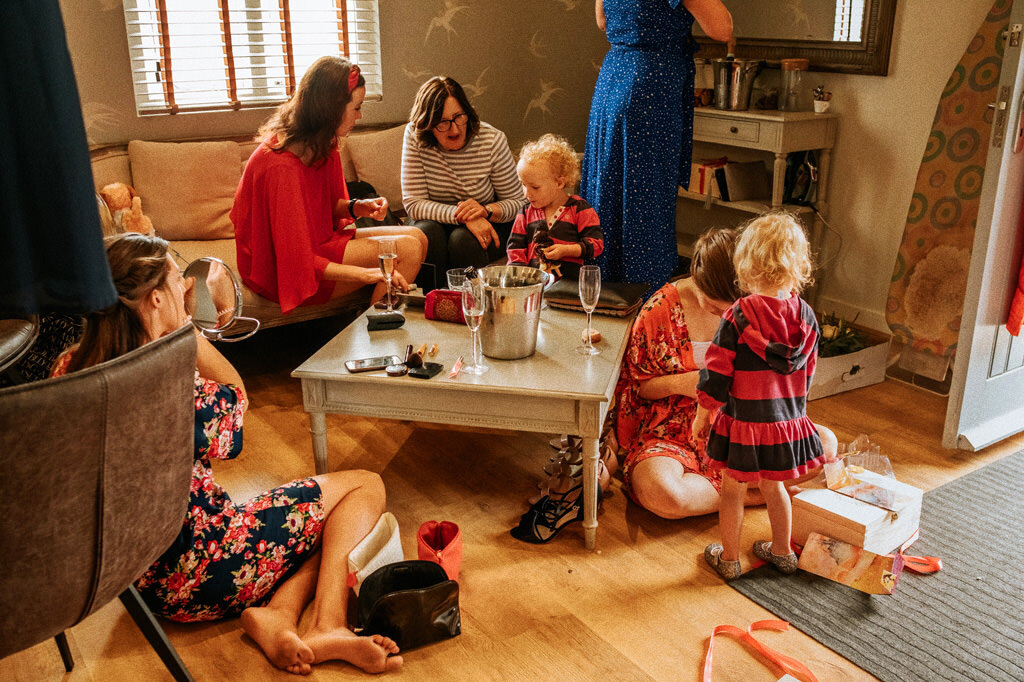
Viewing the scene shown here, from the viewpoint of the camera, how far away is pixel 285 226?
9.76 ft

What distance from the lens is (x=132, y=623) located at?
203 centimetres

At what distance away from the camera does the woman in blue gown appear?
3037 mm

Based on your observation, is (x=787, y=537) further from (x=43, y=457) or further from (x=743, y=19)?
(x=743, y=19)

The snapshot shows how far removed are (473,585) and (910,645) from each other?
3.16ft

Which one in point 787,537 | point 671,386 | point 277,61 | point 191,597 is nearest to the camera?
point 191,597

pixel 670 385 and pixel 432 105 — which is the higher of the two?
pixel 432 105

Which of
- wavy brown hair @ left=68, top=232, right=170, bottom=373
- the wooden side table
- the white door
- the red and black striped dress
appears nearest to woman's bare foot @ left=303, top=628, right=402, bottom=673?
wavy brown hair @ left=68, top=232, right=170, bottom=373

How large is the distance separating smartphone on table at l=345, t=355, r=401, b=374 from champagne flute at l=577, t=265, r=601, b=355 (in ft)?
1.60

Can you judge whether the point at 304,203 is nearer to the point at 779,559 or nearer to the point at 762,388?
the point at 762,388

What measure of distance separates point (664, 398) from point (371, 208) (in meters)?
1.28

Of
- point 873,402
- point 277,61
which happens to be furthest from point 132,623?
point 277,61

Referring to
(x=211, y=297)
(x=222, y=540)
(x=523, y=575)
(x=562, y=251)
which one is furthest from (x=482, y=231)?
(x=222, y=540)

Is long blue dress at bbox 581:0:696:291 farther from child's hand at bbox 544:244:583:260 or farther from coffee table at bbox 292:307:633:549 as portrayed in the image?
coffee table at bbox 292:307:633:549

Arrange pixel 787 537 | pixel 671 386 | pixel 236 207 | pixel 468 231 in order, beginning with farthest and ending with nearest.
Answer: pixel 468 231, pixel 236 207, pixel 671 386, pixel 787 537
